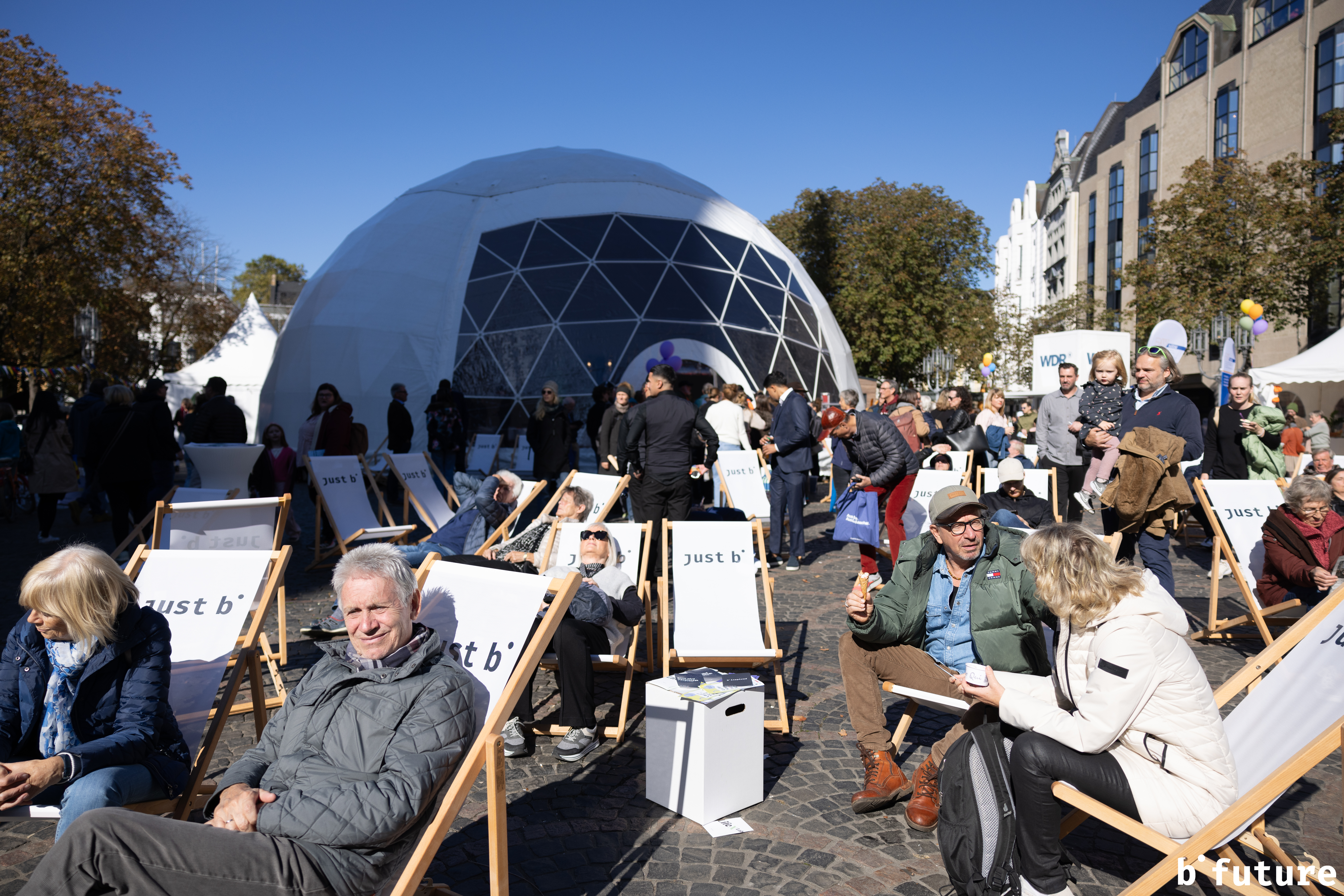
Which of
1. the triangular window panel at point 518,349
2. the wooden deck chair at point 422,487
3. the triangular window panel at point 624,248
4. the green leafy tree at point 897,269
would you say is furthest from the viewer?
the green leafy tree at point 897,269

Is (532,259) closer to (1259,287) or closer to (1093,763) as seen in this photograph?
(1093,763)

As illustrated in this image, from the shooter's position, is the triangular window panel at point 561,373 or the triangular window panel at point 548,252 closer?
the triangular window panel at point 561,373

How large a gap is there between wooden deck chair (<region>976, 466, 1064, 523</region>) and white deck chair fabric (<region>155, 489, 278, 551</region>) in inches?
250

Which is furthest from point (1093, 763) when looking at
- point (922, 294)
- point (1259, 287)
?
point (922, 294)

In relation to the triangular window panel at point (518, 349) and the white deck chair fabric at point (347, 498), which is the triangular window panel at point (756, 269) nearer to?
the triangular window panel at point (518, 349)

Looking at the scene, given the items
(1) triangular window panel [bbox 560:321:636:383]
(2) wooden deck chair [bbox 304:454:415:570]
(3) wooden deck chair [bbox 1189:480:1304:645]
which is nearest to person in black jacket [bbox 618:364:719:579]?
(2) wooden deck chair [bbox 304:454:415:570]

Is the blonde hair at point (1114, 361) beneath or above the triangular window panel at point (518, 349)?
beneath

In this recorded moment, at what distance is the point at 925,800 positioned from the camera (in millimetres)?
3396

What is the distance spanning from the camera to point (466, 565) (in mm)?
3256

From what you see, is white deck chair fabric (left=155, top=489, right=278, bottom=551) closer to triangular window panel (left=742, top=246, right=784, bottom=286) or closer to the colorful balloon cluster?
triangular window panel (left=742, top=246, right=784, bottom=286)

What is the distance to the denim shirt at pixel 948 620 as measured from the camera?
3.64 metres

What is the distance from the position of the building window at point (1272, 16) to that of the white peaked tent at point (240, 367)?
3571 cm

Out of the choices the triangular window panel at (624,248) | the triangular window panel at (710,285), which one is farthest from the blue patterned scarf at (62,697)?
the triangular window panel at (710,285)

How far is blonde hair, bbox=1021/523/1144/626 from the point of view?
2.65 metres
